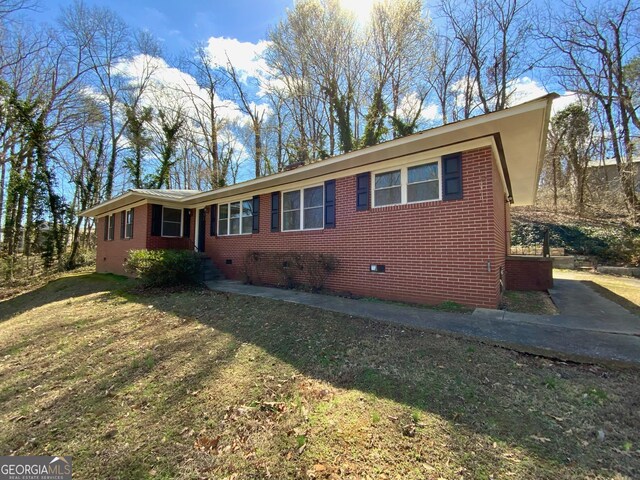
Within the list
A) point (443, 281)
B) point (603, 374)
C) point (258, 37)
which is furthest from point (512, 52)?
point (603, 374)

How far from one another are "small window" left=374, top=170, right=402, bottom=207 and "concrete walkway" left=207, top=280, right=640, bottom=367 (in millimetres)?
2325

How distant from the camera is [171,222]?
489 inches

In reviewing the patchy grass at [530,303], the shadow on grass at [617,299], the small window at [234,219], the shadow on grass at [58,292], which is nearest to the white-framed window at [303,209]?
the small window at [234,219]

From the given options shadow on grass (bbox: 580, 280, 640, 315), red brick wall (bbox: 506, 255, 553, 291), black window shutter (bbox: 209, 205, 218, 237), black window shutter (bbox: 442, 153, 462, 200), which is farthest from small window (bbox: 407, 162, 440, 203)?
black window shutter (bbox: 209, 205, 218, 237)

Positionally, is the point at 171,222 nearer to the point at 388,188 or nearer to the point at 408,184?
the point at 388,188

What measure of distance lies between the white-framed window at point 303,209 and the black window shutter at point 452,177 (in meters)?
3.28

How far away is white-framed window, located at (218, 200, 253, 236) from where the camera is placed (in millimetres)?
10352

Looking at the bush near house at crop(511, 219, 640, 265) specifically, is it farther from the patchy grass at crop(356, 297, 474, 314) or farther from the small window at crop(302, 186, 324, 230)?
the small window at crop(302, 186, 324, 230)

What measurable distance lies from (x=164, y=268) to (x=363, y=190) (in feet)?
19.4

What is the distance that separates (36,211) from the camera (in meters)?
17.0

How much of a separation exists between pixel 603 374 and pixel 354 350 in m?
2.55

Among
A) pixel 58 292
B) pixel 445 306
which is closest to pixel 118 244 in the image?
pixel 58 292

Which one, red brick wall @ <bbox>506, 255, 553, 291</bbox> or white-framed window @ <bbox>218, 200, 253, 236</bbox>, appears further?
white-framed window @ <bbox>218, 200, 253, 236</bbox>

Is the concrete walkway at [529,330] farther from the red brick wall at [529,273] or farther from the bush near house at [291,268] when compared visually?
the red brick wall at [529,273]
